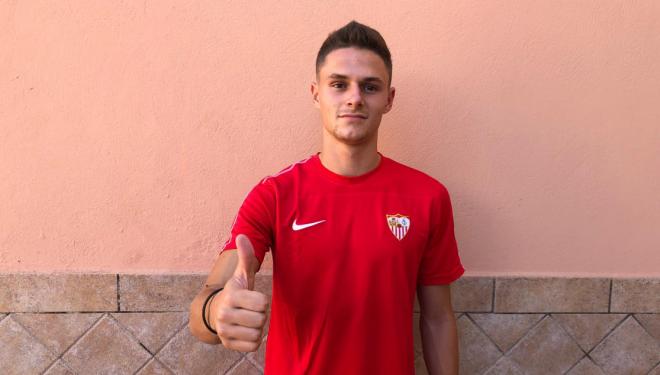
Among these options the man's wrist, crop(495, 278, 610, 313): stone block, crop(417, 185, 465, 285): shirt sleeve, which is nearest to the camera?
the man's wrist

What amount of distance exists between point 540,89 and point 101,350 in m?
1.80

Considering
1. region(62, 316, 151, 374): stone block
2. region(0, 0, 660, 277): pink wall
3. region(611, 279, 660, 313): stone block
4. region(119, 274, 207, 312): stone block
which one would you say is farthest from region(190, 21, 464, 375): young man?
region(611, 279, 660, 313): stone block

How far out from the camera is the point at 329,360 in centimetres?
121

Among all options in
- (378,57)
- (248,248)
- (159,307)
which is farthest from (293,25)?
(159,307)

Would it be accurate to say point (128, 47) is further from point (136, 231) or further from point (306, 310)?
point (306, 310)

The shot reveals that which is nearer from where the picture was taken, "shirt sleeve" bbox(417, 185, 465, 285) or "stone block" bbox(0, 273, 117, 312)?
"shirt sleeve" bbox(417, 185, 465, 285)

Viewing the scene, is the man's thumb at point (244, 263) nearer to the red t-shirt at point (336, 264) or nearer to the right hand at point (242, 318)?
the right hand at point (242, 318)

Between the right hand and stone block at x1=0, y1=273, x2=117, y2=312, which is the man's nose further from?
stone block at x1=0, y1=273, x2=117, y2=312

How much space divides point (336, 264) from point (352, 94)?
1.56ft

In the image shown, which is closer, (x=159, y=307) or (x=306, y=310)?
(x=306, y=310)

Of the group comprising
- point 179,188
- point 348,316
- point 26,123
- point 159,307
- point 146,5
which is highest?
point 146,5

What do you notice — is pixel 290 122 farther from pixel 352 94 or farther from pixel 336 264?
pixel 336 264

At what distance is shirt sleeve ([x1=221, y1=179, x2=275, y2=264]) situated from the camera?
117 cm

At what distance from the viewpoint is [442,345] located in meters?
1.38
